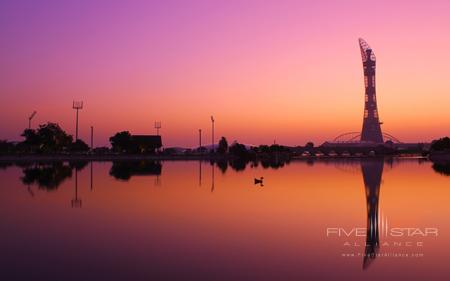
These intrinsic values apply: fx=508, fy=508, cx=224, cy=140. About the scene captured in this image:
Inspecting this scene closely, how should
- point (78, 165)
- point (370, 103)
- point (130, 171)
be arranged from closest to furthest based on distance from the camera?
point (130, 171), point (78, 165), point (370, 103)

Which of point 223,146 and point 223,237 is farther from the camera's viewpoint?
point 223,146

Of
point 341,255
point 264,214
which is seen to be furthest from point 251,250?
point 264,214

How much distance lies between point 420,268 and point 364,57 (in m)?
162

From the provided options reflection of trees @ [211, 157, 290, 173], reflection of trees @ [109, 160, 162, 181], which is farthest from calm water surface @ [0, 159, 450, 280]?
reflection of trees @ [211, 157, 290, 173]

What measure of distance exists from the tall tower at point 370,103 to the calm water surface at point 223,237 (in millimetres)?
133410

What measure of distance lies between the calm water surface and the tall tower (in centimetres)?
13341

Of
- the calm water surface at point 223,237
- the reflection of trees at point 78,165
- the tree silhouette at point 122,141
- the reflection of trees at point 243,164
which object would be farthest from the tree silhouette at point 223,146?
the calm water surface at point 223,237

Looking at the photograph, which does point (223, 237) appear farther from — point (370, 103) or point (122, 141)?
point (370, 103)

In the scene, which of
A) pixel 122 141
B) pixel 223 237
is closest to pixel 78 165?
pixel 122 141

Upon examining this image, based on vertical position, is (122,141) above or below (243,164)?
above

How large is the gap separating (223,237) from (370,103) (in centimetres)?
15034

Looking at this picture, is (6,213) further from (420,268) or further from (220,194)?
(420,268)

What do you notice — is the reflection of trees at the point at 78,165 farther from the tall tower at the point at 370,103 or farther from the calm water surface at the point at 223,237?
the tall tower at the point at 370,103

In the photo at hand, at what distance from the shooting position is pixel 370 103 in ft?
526
